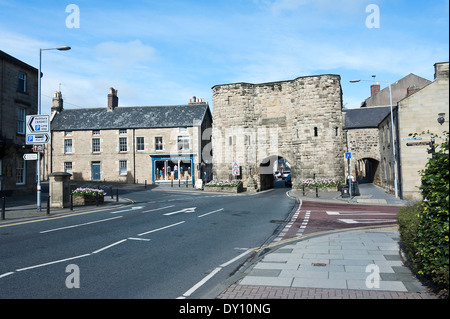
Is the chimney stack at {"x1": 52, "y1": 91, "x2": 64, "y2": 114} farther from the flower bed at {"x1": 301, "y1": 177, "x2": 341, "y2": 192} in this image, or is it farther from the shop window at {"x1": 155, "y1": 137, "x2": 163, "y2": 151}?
the flower bed at {"x1": 301, "y1": 177, "x2": 341, "y2": 192}

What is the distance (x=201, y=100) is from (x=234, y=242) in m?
Result: 40.7

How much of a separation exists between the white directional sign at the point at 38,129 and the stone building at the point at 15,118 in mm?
7568

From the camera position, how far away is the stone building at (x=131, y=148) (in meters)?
43.6

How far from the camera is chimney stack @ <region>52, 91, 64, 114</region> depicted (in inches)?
1882

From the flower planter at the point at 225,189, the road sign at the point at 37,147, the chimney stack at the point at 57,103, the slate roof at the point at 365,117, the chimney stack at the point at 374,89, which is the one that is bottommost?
the flower planter at the point at 225,189

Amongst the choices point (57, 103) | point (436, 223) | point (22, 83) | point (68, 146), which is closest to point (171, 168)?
point (68, 146)

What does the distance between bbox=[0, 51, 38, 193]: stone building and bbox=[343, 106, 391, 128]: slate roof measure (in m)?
32.5

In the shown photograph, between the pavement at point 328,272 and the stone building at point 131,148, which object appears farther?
→ the stone building at point 131,148

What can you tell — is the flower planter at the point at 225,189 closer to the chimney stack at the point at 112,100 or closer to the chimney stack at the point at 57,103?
the chimney stack at the point at 112,100

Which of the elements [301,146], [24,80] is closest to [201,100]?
[301,146]

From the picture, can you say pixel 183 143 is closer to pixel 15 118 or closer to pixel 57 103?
pixel 57 103

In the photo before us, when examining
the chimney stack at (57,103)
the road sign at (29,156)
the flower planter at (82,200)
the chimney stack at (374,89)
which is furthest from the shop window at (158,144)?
the chimney stack at (374,89)

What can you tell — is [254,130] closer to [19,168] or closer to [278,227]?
[19,168]
